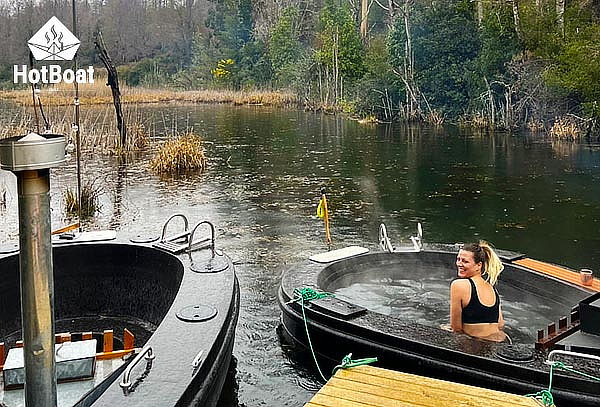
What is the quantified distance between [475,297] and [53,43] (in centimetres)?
389

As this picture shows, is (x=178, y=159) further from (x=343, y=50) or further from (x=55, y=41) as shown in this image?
(x=343, y=50)

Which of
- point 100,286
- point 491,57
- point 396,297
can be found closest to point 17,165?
point 100,286

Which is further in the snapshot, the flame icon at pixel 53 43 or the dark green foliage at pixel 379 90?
the dark green foliage at pixel 379 90

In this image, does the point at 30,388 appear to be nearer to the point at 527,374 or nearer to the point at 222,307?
the point at 222,307

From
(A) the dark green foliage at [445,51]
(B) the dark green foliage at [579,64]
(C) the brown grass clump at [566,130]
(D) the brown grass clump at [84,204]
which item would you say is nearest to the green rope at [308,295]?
(D) the brown grass clump at [84,204]

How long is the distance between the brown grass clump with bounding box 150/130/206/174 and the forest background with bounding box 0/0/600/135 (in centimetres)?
→ 253

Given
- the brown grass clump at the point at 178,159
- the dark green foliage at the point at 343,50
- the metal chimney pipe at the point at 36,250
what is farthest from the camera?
the dark green foliage at the point at 343,50

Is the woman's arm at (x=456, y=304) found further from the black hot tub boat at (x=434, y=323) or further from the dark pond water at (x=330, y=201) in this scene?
the dark pond water at (x=330, y=201)

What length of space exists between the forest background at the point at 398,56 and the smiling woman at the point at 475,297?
16.5 ft

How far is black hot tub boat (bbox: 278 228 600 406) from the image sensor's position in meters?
3.12

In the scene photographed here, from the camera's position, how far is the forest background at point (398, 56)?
1681cm

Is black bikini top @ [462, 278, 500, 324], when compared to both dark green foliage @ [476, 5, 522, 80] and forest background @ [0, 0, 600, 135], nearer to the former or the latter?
forest background @ [0, 0, 600, 135]

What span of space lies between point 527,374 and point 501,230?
16.8 ft

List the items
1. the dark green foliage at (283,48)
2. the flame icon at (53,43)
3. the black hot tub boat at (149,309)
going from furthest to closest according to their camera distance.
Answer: the dark green foliage at (283,48)
the flame icon at (53,43)
the black hot tub boat at (149,309)
